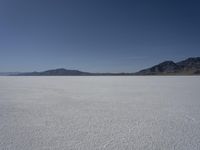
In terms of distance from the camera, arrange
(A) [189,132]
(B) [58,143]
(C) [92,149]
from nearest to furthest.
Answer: (C) [92,149] → (B) [58,143] → (A) [189,132]

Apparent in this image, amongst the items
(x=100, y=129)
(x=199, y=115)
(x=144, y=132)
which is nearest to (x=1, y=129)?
(x=100, y=129)

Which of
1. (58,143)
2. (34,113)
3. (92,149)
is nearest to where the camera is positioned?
(92,149)

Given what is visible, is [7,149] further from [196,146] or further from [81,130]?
[196,146]

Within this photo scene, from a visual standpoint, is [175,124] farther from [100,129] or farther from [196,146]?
[100,129]

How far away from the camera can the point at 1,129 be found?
2.92 metres

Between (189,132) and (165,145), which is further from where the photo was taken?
(189,132)

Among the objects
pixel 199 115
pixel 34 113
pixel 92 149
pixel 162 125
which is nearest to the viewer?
pixel 92 149

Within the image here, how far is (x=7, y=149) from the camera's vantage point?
218 cm

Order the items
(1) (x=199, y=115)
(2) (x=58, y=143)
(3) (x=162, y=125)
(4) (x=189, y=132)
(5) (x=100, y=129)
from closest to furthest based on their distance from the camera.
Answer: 1. (2) (x=58, y=143)
2. (4) (x=189, y=132)
3. (5) (x=100, y=129)
4. (3) (x=162, y=125)
5. (1) (x=199, y=115)

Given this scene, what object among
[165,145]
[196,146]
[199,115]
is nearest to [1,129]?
[165,145]

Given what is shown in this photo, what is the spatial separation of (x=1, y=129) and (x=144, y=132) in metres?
2.25

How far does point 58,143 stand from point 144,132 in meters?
1.27

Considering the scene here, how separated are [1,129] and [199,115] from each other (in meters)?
3.71

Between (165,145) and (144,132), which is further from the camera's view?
(144,132)
